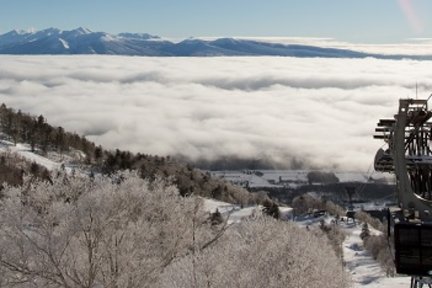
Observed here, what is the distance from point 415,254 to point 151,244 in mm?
22261

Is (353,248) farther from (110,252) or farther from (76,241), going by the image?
(110,252)

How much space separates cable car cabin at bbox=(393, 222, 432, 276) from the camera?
76.6 ft

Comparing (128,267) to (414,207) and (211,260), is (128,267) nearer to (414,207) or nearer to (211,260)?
(211,260)

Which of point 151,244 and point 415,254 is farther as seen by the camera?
point 151,244

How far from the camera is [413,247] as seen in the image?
2348 cm

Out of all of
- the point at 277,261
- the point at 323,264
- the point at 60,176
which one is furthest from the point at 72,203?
the point at 323,264

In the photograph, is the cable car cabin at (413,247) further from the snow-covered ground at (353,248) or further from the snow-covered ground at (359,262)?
the snow-covered ground at (353,248)

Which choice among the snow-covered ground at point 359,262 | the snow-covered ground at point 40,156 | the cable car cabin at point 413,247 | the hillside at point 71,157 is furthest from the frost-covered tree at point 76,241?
the snow-covered ground at point 40,156

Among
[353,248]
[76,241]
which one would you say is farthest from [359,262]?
[76,241]

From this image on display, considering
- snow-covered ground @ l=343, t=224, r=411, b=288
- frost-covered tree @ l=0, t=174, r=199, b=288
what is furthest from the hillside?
frost-covered tree @ l=0, t=174, r=199, b=288

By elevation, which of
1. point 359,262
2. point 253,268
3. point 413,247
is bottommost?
point 359,262

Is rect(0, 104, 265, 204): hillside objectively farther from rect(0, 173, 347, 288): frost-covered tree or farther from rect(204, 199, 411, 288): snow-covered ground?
rect(0, 173, 347, 288): frost-covered tree

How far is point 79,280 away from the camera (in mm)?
36500

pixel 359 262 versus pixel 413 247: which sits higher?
pixel 413 247
